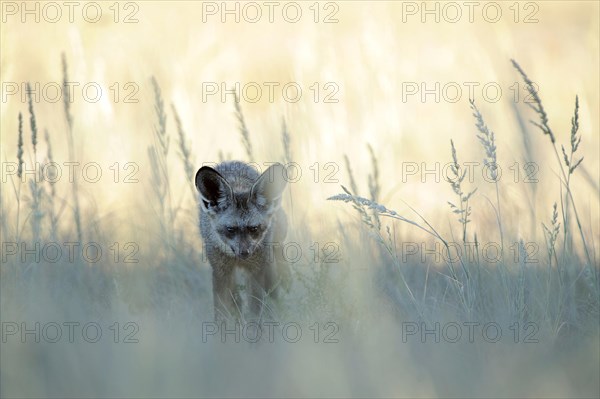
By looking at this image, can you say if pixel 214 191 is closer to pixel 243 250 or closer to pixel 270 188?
pixel 270 188

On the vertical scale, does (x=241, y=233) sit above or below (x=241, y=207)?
below

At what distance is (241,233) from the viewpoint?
620cm

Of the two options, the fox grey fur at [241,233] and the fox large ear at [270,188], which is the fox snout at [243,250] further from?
the fox large ear at [270,188]

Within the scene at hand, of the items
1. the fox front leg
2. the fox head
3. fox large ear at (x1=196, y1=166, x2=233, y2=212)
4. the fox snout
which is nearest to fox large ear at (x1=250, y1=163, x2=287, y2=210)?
the fox head

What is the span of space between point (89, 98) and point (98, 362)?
372cm

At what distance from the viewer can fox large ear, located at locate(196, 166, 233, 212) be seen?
610 centimetres

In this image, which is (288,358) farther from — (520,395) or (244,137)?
(244,137)

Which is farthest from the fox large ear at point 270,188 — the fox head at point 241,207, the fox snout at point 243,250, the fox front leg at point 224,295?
the fox front leg at point 224,295

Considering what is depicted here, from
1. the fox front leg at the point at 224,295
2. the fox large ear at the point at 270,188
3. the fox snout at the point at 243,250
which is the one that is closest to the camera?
the fox front leg at the point at 224,295

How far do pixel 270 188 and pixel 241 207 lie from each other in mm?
259

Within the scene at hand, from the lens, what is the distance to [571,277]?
508 centimetres

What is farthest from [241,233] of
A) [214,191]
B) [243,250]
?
[214,191]

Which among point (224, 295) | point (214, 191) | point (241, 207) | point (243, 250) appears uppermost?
point (214, 191)

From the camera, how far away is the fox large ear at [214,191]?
240 inches
